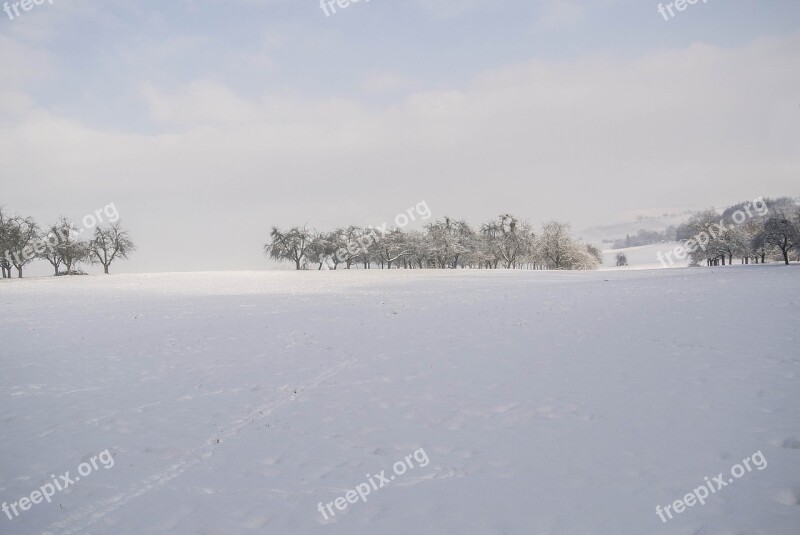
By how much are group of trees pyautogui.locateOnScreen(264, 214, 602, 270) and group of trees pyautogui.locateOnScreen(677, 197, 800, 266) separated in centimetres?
2274

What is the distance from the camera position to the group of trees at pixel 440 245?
89.3m

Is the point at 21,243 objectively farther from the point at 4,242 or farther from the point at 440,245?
the point at 440,245

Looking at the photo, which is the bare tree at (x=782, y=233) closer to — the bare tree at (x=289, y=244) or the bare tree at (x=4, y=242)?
the bare tree at (x=289, y=244)

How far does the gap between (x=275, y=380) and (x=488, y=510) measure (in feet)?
24.8

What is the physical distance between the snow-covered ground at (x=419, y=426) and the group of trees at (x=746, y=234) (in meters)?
45.7

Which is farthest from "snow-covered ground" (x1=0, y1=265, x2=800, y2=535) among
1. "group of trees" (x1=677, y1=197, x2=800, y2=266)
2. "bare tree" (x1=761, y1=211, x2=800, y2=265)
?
"group of trees" (x1=677, y1=197, x2=800, y2=266)

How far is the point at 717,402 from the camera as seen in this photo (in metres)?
8.23

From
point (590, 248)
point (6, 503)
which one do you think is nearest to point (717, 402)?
point (6, 503)

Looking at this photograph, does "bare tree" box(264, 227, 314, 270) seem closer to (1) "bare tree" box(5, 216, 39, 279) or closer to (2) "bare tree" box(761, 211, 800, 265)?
(1) "bare tree" box(5, 216, 39, 279)

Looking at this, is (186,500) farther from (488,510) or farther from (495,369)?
(495,369)

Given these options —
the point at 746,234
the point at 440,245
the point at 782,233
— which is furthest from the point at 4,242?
the point at 746,234

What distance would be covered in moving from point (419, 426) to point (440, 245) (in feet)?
265

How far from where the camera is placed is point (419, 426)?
809 cm

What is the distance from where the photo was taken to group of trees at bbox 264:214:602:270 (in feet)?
293
